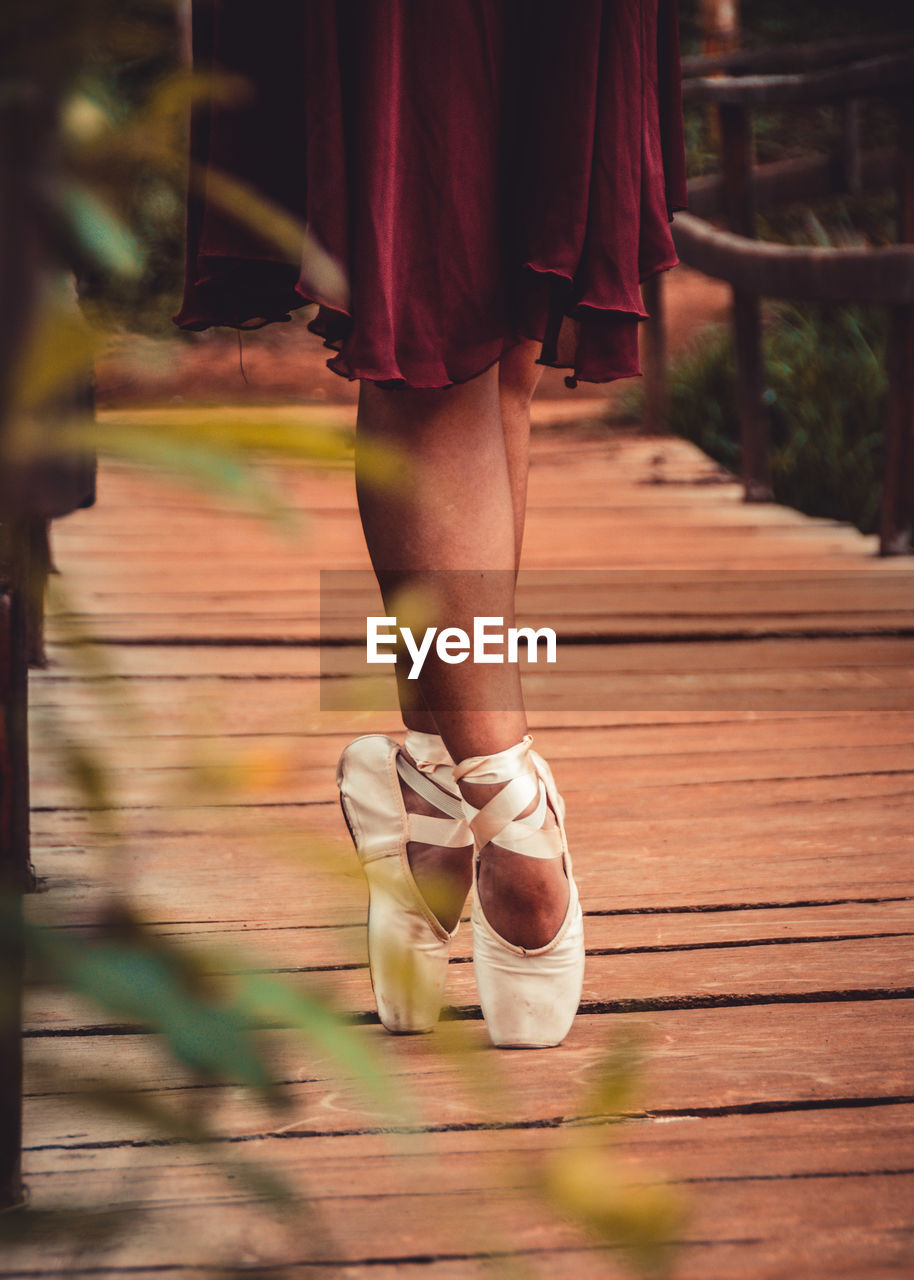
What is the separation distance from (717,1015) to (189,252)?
701 millimetres

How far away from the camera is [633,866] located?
124 cm

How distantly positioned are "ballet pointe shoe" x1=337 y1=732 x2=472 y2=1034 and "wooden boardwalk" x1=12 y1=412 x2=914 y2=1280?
0.03m

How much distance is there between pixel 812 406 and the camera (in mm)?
3955

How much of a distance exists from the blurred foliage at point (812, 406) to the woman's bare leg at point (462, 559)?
8.81 ft

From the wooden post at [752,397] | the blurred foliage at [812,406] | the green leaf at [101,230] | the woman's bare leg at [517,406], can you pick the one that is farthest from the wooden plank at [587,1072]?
the blurred foliage at [812,406]

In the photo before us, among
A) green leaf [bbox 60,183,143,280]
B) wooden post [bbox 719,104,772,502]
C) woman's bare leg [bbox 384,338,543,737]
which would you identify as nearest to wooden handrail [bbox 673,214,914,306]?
wooden post [bbox 719,104,772,502]

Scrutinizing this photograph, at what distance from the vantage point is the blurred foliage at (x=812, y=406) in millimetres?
3613

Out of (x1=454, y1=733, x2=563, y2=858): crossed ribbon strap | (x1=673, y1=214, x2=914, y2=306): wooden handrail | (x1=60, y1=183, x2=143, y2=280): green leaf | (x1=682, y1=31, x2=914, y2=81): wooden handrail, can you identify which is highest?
(x1=682, y1=31, x2=914, y2=81): wooden handrail

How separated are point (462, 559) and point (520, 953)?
28 centimetres

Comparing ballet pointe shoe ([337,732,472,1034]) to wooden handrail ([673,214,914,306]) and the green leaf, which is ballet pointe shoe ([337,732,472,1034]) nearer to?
the green leaf

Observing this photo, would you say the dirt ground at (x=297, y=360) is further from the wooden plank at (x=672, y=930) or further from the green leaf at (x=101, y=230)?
the green leaf at (x=101, y=230)

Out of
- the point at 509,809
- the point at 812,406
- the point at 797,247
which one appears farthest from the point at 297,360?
the point at 509,809

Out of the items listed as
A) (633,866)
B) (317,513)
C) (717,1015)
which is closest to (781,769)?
(633,866)

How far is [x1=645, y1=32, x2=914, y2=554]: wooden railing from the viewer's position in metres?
2.42
